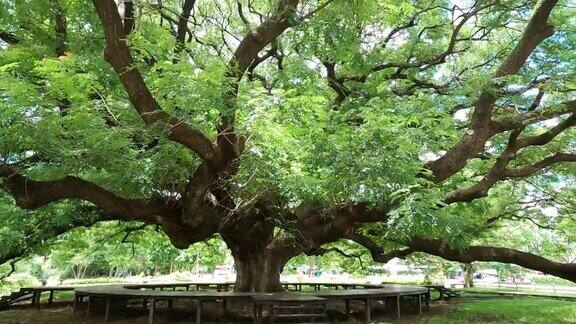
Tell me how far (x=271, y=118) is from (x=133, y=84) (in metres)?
1.72

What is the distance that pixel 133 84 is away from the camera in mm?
4824

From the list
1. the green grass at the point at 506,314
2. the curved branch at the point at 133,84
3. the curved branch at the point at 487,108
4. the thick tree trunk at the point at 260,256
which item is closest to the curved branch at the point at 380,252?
the green grass at the point at 506,314

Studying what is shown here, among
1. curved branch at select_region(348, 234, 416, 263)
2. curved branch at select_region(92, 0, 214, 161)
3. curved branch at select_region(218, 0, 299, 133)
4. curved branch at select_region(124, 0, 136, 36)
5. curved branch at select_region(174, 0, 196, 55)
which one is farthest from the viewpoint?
curved branch at select_region(348, 234, 416, 263)

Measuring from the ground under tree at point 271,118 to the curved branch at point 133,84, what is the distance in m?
0.02

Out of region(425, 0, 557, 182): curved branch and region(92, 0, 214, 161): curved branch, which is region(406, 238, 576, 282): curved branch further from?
region(92, 0, 214, 161): curved branch

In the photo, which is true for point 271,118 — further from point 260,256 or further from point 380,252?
point 380,252

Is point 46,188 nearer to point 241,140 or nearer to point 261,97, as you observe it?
point 241,140

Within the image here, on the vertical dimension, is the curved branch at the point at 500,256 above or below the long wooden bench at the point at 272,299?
above

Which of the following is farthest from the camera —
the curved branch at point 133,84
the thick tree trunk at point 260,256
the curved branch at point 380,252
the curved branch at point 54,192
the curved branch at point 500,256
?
the curved branch at point 380,252

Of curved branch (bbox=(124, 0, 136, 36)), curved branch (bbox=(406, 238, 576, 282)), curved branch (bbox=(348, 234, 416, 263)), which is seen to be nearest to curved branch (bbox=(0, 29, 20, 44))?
curved branch (bbox=(124, 0, 136, 36))

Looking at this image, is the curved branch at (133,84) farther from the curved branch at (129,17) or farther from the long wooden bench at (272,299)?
the long wooden bench at (272,299)

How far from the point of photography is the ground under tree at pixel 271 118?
5582mm

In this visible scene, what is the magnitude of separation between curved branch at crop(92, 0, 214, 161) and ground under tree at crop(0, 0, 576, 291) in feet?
0.06

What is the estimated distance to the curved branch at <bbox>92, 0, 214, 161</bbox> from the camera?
4.18m
